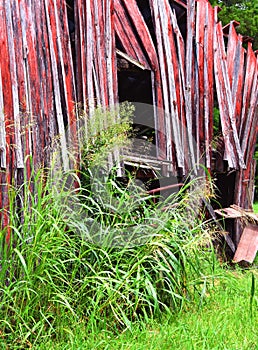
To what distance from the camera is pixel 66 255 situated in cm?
334

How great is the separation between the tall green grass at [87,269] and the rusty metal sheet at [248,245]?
10.3 ft

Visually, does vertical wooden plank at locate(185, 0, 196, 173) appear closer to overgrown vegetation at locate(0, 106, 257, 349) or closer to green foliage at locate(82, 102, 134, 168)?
green foliage at locate(82, 102, 134, 168)

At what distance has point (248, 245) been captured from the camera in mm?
7344

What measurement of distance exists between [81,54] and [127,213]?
1.82 meters

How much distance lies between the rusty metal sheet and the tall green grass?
313cm

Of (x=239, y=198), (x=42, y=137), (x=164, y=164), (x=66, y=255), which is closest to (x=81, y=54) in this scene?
(x=42, y=137)

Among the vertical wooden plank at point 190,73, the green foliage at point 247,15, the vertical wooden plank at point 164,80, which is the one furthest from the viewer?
the green foliage at point 247,15

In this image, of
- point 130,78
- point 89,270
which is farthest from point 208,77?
point 89,270

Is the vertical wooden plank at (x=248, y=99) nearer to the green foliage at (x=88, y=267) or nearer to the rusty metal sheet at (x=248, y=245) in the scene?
the rusty metal sheet at (x=248, y=245)

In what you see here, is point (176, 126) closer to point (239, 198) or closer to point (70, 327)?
point (239, 198)

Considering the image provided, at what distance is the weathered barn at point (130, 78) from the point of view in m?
4.04

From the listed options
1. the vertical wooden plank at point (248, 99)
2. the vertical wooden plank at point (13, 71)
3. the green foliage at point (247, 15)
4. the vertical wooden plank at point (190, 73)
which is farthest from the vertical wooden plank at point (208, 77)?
the green foliage at point (247, 15)

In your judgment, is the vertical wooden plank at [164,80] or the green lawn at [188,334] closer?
the green lawn at [188,334]

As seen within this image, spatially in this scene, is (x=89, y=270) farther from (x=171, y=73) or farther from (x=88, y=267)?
(x=171, y=73)
